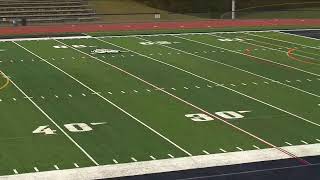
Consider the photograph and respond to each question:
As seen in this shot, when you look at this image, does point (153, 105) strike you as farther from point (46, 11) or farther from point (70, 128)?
point (46, 11)

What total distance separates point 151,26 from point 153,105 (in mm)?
18648

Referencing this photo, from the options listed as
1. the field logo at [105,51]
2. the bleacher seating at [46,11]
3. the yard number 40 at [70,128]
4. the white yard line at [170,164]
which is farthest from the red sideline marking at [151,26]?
the white yard line at [170,164]

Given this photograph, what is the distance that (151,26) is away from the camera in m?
33.6

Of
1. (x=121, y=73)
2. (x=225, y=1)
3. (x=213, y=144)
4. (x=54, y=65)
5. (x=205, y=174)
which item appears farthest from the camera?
(x=225, y=1)

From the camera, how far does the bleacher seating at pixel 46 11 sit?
36156mm

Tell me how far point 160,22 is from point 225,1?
30.0 feet

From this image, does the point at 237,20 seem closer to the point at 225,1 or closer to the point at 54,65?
the point at 225,1

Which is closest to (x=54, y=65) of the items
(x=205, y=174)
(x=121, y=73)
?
(x=121, y=73)

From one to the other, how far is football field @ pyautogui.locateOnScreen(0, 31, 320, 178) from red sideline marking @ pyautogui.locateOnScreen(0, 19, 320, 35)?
17.2 feet

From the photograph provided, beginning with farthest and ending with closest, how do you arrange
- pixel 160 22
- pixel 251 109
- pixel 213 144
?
pixel 160 22 < pixel 251 109 < pixel 213 144

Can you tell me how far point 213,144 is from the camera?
1206 centimetres

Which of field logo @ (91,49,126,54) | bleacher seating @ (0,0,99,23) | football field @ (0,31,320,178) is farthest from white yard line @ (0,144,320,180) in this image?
bleacher seating @ (0,0,99,23)

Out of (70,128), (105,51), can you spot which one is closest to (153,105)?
(70,128)

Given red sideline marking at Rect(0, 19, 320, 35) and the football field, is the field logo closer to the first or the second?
the football field
